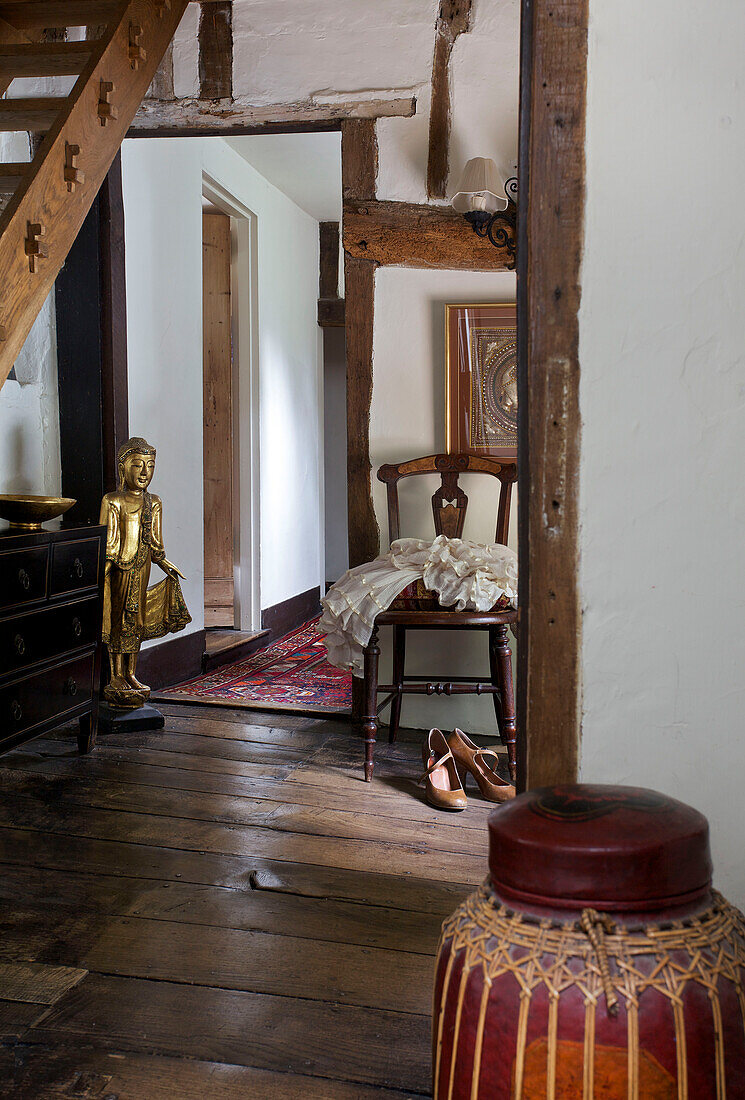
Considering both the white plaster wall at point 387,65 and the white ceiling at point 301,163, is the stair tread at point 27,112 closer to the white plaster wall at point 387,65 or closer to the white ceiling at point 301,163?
the white plaster wall at point 387,65

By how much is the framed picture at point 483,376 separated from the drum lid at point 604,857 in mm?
2775

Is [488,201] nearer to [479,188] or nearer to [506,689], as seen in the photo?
[479,188]

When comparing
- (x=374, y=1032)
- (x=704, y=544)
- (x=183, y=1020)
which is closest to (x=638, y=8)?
(x=704, y=544)

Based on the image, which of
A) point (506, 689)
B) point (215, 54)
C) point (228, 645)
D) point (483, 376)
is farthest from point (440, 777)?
point (215, 54)

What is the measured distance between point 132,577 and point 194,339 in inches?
67.2

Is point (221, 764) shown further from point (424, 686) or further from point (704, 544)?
point (704, 544)

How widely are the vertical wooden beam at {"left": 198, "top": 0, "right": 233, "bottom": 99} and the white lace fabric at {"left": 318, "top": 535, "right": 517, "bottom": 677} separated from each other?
204 centimetres

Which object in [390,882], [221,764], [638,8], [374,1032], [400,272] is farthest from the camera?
[400,272]

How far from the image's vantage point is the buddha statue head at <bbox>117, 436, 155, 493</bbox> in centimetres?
352

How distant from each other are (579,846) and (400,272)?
3101 mm

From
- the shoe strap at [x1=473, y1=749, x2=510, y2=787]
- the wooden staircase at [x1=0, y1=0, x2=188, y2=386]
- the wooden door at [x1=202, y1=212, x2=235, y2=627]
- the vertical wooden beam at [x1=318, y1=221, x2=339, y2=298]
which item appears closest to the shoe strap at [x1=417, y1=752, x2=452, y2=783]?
→ the shoe strap at [x1=473, y1=749, x2=510, y2=787]

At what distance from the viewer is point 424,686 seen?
3.30m

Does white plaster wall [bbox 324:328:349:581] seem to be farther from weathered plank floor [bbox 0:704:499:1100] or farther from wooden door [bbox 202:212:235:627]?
weathered plank floor [bbox 0:704:499:1100]

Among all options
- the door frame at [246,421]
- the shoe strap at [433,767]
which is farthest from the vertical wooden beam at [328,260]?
the shoe strap at [433,767]
